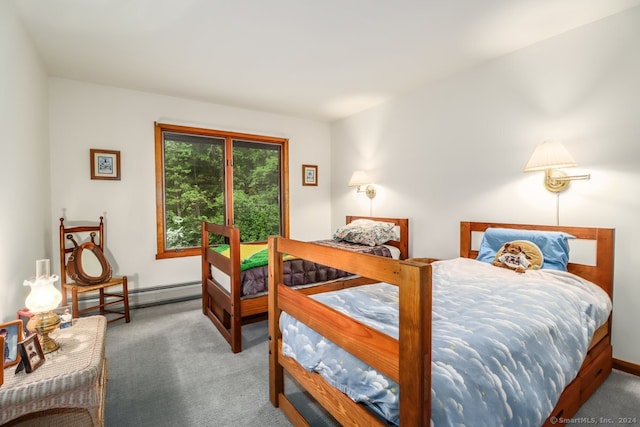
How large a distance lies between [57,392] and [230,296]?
137cm

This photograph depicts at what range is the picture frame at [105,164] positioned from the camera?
3263 millimetres

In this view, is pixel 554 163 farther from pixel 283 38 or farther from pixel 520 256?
pixel 283 38

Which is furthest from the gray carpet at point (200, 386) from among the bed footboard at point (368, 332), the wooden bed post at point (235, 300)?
the bed footboard at point (368, 332)

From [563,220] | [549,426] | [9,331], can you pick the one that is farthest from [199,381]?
[563,220]

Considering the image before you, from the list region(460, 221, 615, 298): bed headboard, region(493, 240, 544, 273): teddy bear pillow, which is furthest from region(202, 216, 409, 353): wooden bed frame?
region(460, 221, 615, 298): bed headboard

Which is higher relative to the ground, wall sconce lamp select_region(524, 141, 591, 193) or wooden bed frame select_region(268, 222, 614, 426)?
wall sconce lamp select_region(524, 141, 591, 193)

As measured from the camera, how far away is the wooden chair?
280 cm

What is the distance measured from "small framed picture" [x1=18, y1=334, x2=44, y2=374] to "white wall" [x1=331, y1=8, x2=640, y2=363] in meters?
3.20

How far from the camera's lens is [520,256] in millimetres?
2215

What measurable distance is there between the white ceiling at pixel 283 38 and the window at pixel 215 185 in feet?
2.43

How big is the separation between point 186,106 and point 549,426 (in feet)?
13.9

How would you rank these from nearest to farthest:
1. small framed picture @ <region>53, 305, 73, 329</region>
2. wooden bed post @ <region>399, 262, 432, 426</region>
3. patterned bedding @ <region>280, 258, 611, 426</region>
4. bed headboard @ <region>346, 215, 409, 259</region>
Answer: wooden bed post @ <region>399, 262, 432, 426</region>
patterned bedding @ <region>280, 258, 611, 426</region>
small framed picture @ <region>53, 305, 73, 329</region>
bed headboard @ <region>346, 215, 409, 259</region>

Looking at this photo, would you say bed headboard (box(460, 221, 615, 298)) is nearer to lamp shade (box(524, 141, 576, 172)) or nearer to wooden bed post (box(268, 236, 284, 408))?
lamp shade (box(524, 141, 576, 172))

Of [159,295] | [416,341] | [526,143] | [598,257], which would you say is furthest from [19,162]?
[598,257]
